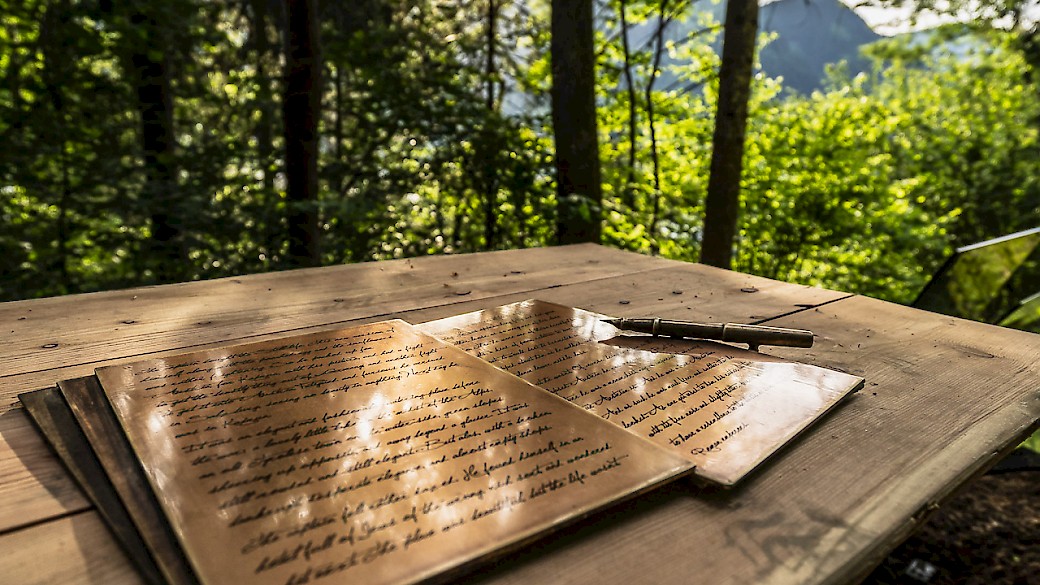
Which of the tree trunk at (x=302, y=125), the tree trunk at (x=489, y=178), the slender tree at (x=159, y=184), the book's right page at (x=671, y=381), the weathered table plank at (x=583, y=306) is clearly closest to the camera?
the weathered table plank at (x=583, y=306)

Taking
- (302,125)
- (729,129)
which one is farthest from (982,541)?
(302,125)

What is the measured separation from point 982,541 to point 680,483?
215 cm

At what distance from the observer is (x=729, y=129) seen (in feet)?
14.8

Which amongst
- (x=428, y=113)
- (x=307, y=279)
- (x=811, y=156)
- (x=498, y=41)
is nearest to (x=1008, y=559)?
(x=307, y=279)

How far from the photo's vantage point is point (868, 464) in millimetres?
758

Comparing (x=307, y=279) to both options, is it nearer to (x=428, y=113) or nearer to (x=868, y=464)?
(x=868, y=464)

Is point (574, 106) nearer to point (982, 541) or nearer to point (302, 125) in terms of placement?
point (302, 125)

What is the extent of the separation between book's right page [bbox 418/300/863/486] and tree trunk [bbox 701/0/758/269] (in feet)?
12.1

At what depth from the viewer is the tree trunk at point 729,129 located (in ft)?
14.0

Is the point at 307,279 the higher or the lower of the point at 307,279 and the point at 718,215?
the higher

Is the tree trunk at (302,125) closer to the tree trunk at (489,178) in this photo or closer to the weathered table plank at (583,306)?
the tree trunk at (489,178)

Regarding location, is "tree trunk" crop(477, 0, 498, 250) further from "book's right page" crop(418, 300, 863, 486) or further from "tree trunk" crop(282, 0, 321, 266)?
"book's right page" crop(418, 300, 863, 486)

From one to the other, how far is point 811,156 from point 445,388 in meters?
12.8

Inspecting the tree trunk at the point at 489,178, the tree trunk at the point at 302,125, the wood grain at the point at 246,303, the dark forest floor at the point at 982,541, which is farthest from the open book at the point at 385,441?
the tree trunk at the point at 489,178
